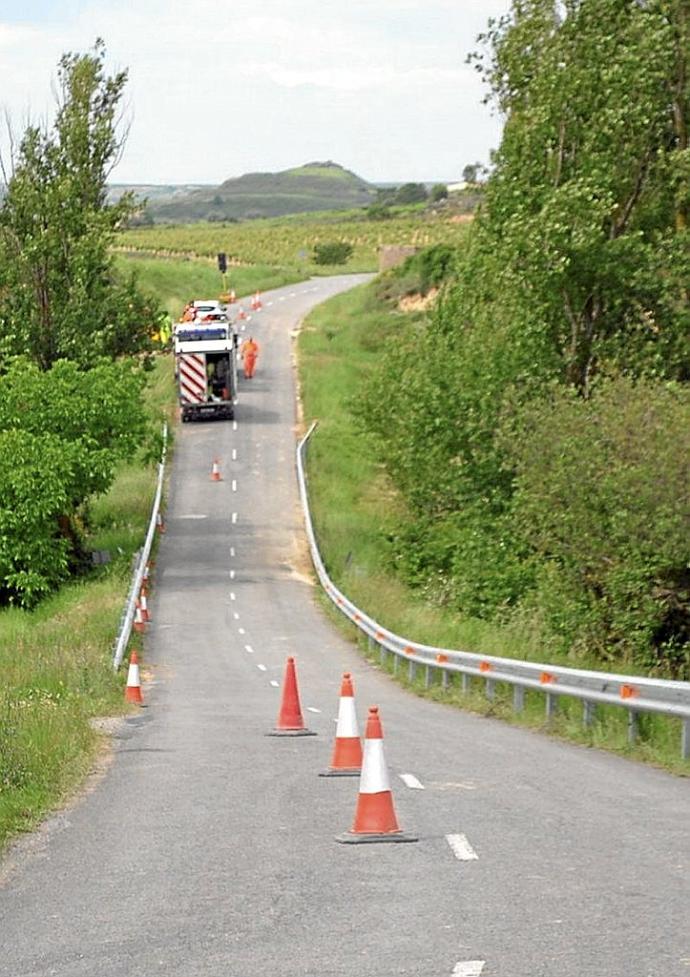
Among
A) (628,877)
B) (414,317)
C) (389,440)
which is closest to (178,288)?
(414,317)

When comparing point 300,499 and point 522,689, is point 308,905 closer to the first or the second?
point 522,689

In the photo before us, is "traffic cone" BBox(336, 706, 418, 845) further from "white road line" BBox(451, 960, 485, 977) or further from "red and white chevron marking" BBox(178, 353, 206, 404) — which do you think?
"red and white chevron marking" BBox(178, 353, 206, 404)

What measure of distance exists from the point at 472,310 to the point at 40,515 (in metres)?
12.6

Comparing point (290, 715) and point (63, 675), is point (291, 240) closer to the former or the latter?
point (63, 675)

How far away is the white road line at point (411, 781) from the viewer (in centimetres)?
1346

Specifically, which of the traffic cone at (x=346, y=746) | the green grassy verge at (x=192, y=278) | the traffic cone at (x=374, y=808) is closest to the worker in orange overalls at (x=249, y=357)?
the green grassy verge at (x=192, y=278)

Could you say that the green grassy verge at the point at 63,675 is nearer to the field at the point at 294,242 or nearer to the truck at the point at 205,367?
the truck at the point at 205,367

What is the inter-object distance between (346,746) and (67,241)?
39.5 m

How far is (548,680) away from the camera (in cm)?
1922

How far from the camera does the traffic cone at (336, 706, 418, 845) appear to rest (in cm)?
1068

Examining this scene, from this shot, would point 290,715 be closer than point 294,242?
Yes

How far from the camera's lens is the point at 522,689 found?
21250mm

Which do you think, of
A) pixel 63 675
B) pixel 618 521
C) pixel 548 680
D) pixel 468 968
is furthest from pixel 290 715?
pixel 468 968

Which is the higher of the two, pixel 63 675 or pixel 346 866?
pixel 346 866
